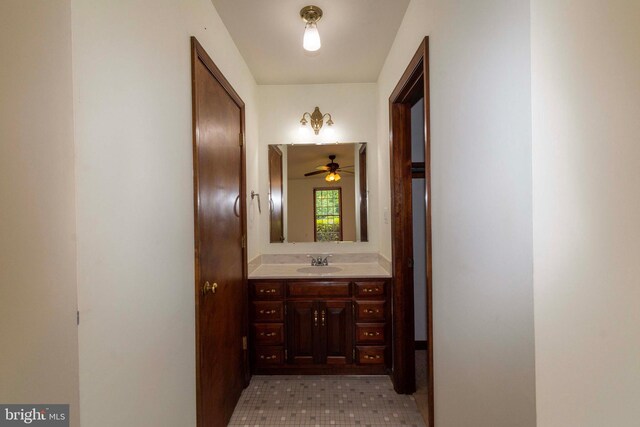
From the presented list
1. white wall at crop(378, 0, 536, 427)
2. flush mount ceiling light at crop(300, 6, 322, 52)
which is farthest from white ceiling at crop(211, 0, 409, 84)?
white wall at crop(378, 0, 536, 427)

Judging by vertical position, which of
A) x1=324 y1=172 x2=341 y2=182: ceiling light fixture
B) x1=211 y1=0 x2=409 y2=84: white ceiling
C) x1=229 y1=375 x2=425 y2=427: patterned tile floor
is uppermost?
x1=211 y1=0 x2=409 y2=84: white ceiling

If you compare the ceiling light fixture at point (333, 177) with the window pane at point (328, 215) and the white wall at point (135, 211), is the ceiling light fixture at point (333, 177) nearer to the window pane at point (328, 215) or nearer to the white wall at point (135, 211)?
the window pane at point (328, 215)

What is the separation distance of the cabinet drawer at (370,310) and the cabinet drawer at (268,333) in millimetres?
634

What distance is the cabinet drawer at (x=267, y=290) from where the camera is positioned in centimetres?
257

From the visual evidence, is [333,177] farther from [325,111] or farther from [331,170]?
[325,111]

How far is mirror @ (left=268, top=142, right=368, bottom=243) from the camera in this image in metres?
3.07

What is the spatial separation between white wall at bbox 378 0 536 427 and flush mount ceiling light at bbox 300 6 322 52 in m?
0.60

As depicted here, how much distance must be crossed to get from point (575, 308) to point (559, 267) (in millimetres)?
93

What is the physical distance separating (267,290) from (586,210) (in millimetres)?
2211

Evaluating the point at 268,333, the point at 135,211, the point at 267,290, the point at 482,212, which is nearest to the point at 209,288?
the point at 135,211

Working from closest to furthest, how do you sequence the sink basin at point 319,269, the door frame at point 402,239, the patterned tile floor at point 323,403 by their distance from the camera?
the patterned tile floor at point 323,403 < the door frame at point 402,239 < the sink basin at point 319,269

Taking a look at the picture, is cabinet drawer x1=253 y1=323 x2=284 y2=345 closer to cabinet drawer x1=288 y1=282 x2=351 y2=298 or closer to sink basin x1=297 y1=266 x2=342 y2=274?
cabinet drawer x1=288 y1=282 x2=351 y2=298

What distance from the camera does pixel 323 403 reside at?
88.7 inches

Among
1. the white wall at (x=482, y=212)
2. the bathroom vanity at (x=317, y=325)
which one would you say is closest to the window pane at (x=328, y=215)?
the bathroom vanity at (x=317, y=325)
